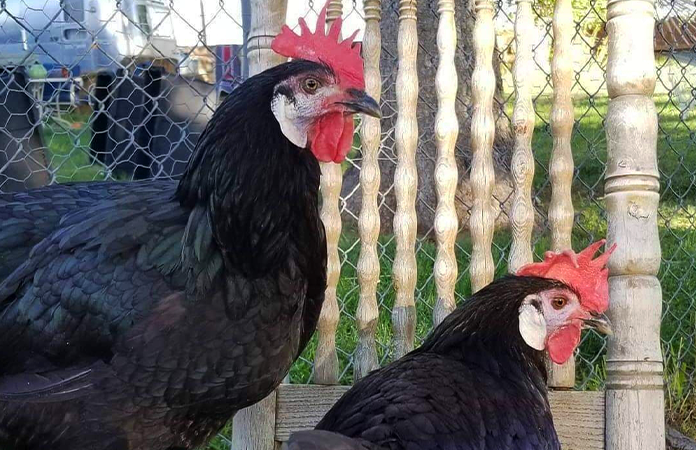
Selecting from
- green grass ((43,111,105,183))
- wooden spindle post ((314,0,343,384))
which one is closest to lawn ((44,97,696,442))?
green grass ((43,111,105,183))

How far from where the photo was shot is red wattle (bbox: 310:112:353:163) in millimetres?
1812

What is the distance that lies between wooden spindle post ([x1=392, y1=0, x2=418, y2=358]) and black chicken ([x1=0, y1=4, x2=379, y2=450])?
42 centimetres

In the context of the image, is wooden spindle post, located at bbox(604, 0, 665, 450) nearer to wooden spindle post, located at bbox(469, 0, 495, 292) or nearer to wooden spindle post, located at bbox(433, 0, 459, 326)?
wooden spindle post, located at bbox(469, 0, 495, 292)

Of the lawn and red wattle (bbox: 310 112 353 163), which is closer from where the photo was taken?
red wattle (bbox: 310 112 353 163)

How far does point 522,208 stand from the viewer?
2238 millimetres

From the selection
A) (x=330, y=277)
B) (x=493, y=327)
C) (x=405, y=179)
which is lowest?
(x=493, y=327)

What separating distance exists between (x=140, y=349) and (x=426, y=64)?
9.72ft

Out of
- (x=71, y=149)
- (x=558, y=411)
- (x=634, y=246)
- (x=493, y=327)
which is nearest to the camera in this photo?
(x=493, y=327)

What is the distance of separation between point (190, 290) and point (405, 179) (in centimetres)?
79

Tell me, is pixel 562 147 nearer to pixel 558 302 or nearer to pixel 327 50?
pixel 558 302

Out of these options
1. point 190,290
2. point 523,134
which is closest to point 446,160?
point 523,134

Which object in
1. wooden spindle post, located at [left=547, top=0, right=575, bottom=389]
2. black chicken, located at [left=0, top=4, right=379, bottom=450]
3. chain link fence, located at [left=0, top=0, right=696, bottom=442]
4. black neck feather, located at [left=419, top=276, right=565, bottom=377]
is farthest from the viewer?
chain link fence, located at [left=0, top=0, right=696, bottom=442]

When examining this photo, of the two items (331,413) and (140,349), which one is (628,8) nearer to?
(331,413)

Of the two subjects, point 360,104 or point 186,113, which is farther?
point 186,113
